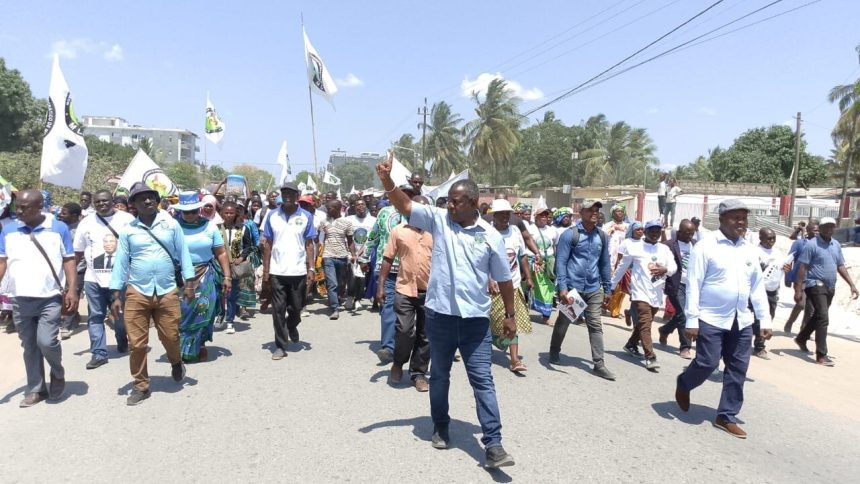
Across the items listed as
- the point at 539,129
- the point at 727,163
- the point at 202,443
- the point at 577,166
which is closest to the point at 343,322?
the point at 202,443

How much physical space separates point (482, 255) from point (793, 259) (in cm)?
705

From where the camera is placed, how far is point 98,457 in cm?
370

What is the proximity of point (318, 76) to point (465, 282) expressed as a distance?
12.6 metres

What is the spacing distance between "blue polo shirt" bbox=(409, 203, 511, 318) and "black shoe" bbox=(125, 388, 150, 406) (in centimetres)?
282

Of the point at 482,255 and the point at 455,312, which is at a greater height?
the point at 482,255

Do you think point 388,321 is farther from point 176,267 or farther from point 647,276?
point 647,276

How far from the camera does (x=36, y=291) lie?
4645 mm

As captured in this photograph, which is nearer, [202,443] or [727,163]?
[202,443]

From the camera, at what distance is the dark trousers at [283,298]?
20.2 feet

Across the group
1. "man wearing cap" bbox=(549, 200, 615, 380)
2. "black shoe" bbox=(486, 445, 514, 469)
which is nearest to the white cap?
"man wearing cap" bbox=(549, 200, 615, 380)

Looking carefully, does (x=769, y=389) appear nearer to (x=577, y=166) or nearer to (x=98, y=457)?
(x=98, y=457)

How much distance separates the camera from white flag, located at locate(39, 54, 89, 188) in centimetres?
866

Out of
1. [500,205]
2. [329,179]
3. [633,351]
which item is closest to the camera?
[500,205]

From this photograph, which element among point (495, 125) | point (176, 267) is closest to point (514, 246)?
point (176, 267)
